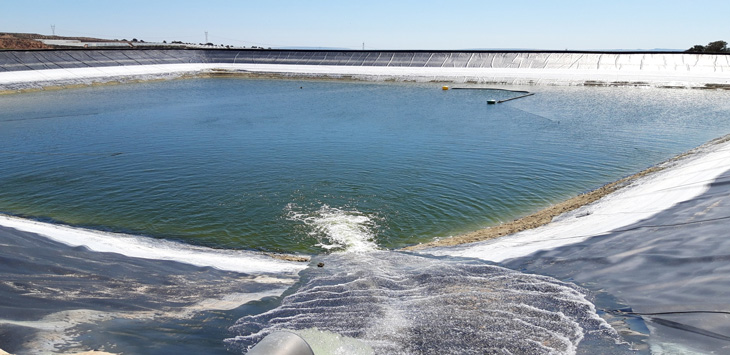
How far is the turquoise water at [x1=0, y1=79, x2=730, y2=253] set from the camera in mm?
12367

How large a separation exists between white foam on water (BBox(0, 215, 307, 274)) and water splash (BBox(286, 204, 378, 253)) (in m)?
1.70

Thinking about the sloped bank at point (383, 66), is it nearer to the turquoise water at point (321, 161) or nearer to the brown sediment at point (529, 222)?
the turquoise water at point (321, 161)

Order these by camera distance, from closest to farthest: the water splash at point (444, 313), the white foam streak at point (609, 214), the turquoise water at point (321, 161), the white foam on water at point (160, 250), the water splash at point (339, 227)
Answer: the water splash at point (444, 313), the white foam on water at point (160, 250), the white foam streak at point (609, 214), the water splash at point (339, 227), the turquoise water at point (321, 161)

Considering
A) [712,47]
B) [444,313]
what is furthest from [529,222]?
[712,47]

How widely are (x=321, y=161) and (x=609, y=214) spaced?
10668 mm

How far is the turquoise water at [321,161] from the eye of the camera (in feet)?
40.6

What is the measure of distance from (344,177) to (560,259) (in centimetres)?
914

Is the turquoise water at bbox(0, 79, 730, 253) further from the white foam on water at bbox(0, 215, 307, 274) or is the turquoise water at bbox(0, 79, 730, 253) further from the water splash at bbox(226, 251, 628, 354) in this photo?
the water splash at bbox(226, 251, 628, 354)

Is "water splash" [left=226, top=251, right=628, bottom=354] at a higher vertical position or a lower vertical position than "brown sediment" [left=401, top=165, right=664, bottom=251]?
lower

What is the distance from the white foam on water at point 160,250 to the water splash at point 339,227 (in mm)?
1700

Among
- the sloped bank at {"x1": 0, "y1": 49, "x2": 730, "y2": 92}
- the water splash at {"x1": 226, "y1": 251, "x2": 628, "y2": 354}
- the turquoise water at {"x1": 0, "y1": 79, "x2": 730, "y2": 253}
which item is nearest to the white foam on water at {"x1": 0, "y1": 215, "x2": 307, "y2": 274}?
the turquoise water at {"x1": 0, "y1": 79, "x2": 730, "y2": 253}

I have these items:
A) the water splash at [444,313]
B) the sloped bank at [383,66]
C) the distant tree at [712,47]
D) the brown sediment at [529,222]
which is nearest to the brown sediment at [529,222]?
the brown sediment at [529,222]

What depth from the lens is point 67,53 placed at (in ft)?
165

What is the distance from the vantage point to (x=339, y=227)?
11648 mm
